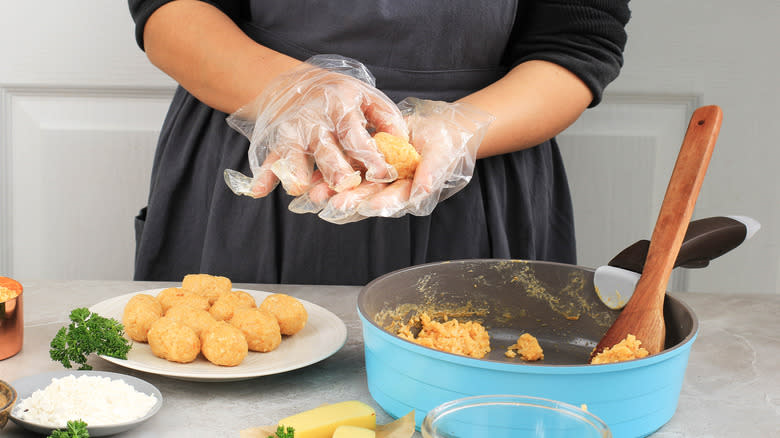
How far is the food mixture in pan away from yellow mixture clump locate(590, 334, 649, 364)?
0.31m

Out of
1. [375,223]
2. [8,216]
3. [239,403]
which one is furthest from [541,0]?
[8,216]

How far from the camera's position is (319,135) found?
2.58 feet

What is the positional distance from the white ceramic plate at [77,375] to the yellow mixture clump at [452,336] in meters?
0.24

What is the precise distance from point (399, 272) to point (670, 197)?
0.94 ft


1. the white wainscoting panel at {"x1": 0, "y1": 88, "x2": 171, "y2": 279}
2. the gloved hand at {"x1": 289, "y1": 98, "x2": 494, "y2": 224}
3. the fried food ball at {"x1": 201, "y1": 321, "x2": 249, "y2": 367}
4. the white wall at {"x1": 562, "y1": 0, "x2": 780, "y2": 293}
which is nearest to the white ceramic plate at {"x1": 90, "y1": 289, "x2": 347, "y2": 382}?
the fried food ball at {"x1": 201, "y1": 321, "x2": 249, "y2": 367}

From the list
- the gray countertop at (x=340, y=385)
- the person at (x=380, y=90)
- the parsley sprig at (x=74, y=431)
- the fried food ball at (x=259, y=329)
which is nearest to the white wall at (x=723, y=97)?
the person at (x=380, y=90)

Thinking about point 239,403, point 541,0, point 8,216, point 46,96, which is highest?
point 541,0

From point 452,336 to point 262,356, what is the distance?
0.63ft

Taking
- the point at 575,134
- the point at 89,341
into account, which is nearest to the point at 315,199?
the point at 89,341

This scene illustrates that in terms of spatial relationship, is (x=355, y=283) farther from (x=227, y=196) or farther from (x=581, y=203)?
(x=581, y=203)

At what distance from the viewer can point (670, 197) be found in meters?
0.75

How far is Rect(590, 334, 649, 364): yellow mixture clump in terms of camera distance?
687mm

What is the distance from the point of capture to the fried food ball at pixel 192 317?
0.73 m

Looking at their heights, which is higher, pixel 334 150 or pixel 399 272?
pixel 334 150
